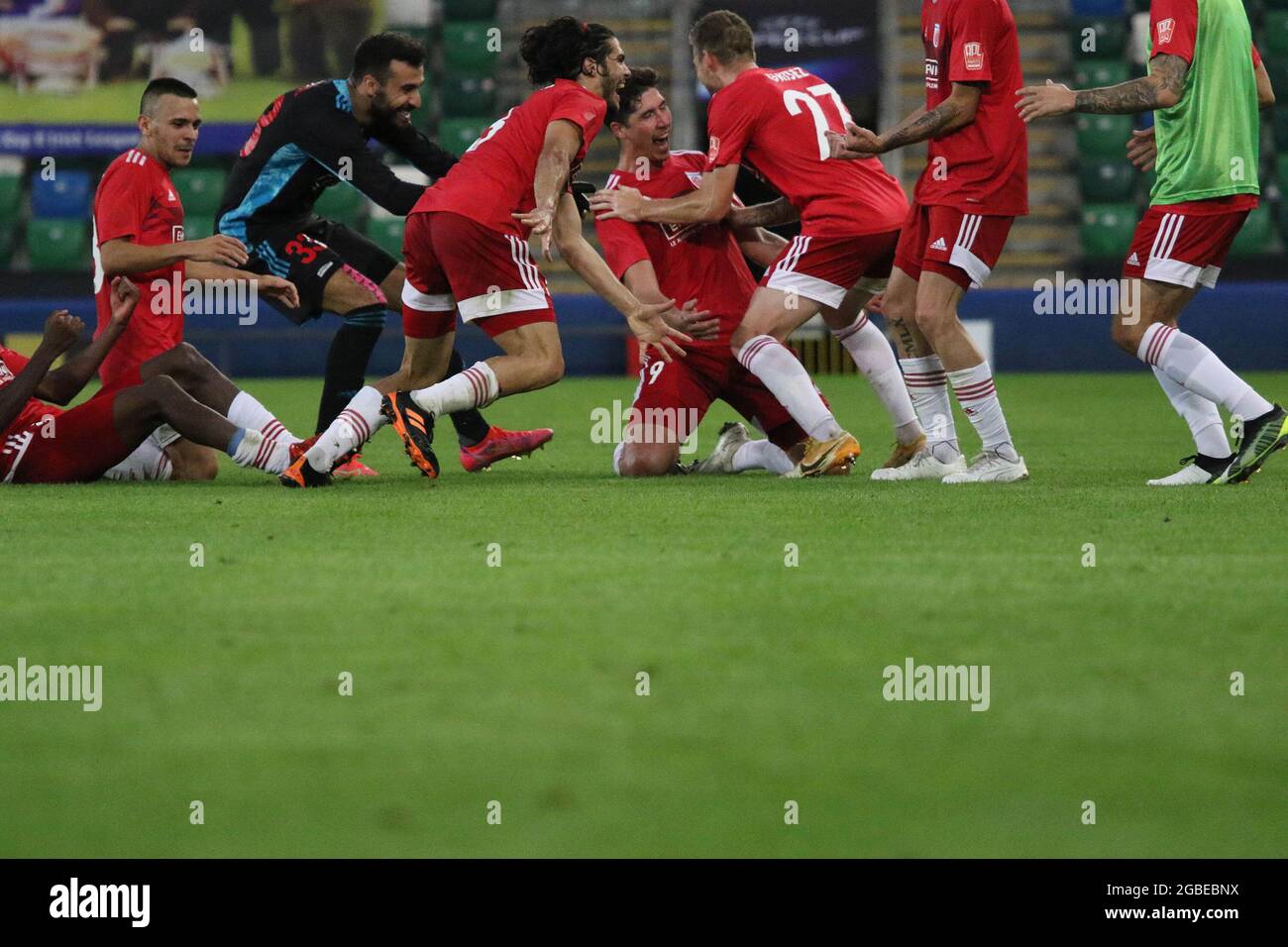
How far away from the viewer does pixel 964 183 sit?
700 cm

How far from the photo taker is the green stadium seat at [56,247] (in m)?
19.2

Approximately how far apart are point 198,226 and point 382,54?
11488mm

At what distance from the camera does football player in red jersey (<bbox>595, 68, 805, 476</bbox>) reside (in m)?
7.80

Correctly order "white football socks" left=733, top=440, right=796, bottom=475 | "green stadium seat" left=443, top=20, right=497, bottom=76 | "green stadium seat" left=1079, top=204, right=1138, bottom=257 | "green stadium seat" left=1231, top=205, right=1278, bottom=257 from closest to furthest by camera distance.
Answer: "white football socks" left=733, top=440, right=796, bottom=475 → "green stadium seat" left=1231, top=205, right=1278, bottom=257 → "green stadium seat" left=1079, top=204, right=1138, bottom=257 → "green stadium seat" left=443, top=20, right=497, bottom=76

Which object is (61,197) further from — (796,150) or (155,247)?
(796,150)

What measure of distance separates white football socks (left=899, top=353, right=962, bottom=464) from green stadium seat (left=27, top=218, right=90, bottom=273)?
45.1ft

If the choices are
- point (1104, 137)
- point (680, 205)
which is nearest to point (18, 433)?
point (680, 205)

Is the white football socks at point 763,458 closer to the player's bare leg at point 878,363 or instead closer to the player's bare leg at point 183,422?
the player's bare leg at point 878,363

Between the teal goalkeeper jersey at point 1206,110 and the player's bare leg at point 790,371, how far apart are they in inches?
58.1

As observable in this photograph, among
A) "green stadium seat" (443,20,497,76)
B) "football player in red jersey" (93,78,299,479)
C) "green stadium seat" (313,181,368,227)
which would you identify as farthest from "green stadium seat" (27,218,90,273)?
"football player in red jersey" (93,78,299,479)

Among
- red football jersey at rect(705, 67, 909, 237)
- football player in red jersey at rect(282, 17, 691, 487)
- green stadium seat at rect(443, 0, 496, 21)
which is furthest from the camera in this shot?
green stadium seat at rect(443, 0, 496, 21)

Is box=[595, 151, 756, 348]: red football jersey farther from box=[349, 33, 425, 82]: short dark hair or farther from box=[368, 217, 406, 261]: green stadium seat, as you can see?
box=[368, 217, 406, 261]: green stadium seat

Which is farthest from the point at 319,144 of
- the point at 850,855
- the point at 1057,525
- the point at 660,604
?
the point at 850,855

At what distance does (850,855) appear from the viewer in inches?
98.3
